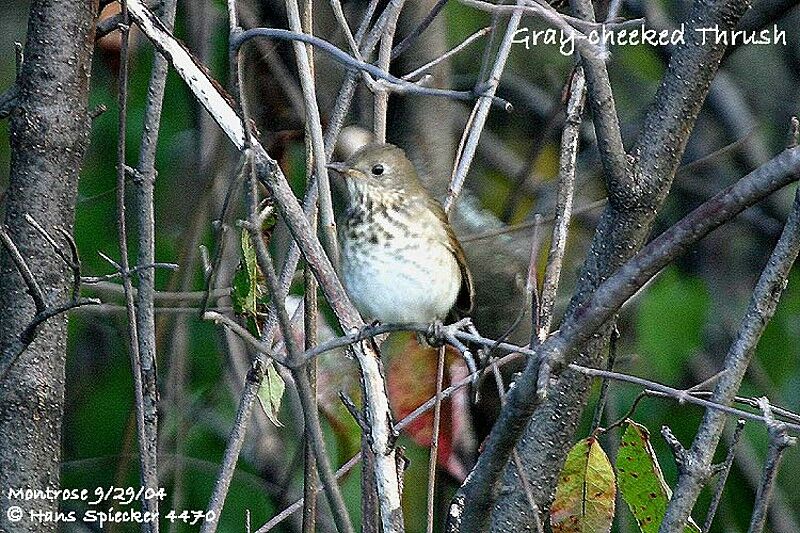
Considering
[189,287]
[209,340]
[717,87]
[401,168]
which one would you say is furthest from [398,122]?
[717,87]

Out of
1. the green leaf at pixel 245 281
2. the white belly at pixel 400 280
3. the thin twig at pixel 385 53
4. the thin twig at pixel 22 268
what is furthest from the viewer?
the white belly at pixel 400 280

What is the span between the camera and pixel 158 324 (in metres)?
4.11

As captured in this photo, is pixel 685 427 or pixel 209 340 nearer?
pixel 685 427

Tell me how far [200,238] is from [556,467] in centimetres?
179

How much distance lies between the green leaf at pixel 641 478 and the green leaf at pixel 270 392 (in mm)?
636

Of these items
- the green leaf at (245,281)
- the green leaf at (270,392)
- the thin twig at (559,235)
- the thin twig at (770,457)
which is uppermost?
the thin twig at (559,235)

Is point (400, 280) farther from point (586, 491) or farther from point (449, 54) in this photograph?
point (586, 491)

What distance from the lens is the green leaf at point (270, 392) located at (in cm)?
241

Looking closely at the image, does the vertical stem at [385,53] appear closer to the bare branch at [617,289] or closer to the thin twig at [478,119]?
the thin twig at [478,119]

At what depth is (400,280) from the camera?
3.21 meters

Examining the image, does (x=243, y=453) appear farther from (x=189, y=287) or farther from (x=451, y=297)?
(x=451, y=297)

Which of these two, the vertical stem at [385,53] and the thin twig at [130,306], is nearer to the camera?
the thin twig at [130,306]

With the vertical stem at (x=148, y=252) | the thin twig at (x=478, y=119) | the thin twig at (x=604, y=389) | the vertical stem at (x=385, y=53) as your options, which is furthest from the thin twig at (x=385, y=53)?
the thin twig at (x=604, y=389)

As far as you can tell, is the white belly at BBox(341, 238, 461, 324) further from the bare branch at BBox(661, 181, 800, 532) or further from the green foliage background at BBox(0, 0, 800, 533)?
the bare branch at BBox(661, 181, 800, 532)
